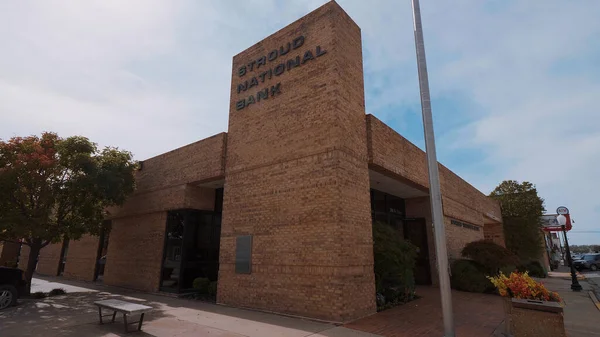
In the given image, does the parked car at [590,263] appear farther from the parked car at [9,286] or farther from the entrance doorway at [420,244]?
the parked car at [9,286]

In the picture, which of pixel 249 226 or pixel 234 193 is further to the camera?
pixel 234 193

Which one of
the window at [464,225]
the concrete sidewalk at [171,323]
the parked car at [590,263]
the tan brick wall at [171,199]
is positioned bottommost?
the concrete sidewalk at [171,323]

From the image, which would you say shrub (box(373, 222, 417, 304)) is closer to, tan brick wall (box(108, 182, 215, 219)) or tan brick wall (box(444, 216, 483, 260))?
tan brick wall (box(444, 216, 483, 260))

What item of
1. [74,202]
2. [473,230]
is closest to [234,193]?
[74,202]

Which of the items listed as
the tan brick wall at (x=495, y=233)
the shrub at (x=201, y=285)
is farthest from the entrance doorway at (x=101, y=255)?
the tan brick wall at (x=495, y=233)

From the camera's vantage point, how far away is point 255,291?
934cm

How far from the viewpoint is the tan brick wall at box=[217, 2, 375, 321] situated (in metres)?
8.13

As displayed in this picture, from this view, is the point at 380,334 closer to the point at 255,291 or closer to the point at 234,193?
the point at 255,291

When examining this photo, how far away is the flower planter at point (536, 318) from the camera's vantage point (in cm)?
571

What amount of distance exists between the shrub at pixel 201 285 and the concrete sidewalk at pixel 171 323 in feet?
6.30

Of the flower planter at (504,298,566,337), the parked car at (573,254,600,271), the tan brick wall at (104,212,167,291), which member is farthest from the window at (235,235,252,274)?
the parked car at (573,254,600,271)

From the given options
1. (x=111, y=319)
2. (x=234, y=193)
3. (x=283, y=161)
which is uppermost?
(x=283, y=161)

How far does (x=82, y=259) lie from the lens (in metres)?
19.0

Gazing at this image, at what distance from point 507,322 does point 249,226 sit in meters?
7.01
